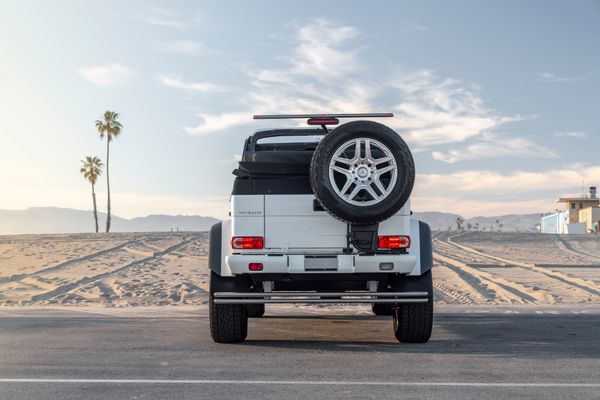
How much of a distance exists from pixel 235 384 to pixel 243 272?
7.07ft

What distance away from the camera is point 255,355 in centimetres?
773

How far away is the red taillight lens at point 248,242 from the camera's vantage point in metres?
8.09

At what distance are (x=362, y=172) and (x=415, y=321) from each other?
1.95 meters

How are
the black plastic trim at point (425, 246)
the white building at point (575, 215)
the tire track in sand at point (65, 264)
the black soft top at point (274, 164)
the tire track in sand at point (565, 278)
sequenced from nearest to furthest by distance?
the black soft top at point (274, 164)
the black plastic trim at point (425, 246)
the tire track in sand at point (565, 278)
the tire track in sand at point (65, 264)
the white building at point (575, 215)

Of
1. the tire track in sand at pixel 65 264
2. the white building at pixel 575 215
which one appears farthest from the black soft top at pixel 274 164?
the white building at pixel 575 215

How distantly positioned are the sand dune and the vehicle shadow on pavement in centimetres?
467

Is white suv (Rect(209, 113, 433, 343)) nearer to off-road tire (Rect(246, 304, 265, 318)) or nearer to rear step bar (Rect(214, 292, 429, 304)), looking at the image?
rear step bar (Rect(214, 292, 429, 304))

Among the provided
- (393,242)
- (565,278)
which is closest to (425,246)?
(393,242)

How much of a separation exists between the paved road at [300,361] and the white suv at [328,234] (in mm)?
605

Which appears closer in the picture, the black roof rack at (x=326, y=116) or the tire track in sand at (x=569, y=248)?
the black roof rack at (x=326, y=116)

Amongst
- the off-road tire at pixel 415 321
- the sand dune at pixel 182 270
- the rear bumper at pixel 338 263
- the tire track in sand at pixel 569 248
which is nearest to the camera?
the rear bumper at pixel 338 263

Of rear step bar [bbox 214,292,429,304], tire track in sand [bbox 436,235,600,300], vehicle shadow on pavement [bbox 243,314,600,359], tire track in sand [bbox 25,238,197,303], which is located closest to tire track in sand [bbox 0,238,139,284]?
tire track in sand [bbox 25,238,197,303]

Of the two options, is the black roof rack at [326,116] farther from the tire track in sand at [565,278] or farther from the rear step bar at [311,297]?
the tire track in sand at [565,278]

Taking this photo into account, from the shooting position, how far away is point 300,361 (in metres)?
7.29
